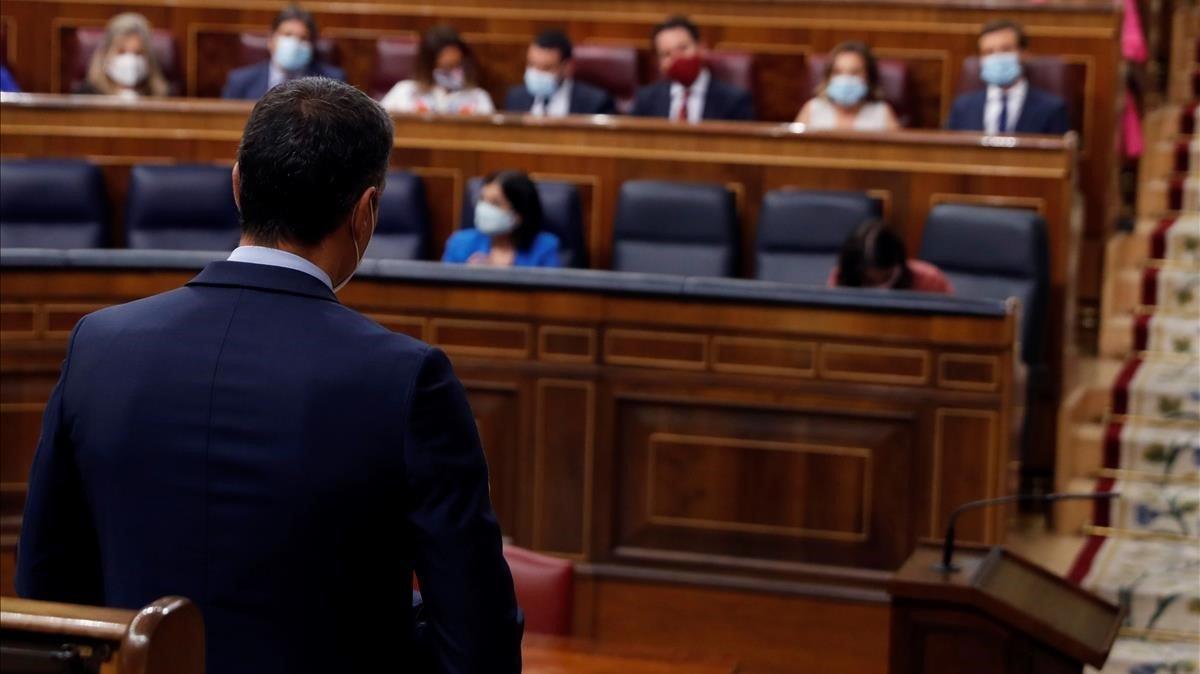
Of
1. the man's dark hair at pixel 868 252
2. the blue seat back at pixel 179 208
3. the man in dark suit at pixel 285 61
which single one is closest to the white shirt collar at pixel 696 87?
the man in dark suit at pixel 285 61

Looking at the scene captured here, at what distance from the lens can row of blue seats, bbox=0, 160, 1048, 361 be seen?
2.13 metres

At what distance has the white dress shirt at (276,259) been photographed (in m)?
0.65

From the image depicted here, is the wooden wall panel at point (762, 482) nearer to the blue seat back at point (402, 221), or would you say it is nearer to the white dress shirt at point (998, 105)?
the blue seat back at point (402, 221)

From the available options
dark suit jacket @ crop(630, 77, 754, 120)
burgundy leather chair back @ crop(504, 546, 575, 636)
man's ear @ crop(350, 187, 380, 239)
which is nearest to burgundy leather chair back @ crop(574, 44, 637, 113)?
dark suit jacket @ crop(630, 77, 754, 120)

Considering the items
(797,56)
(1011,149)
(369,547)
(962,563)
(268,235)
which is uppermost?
(797,56)

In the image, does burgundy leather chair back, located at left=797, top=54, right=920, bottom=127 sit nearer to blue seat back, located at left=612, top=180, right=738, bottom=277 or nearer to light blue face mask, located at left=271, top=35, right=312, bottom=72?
blue seat back, located at left=612, top=180, right=738, bottom=277

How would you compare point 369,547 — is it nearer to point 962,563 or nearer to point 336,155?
point 336,155

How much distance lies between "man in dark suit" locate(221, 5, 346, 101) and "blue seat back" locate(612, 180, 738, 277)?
63cm

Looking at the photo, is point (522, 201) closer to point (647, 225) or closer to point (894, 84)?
point (647, 225)

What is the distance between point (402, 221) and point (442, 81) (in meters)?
0.44

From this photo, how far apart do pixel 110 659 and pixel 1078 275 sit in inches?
86.5

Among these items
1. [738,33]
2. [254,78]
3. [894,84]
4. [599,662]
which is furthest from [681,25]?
[599,662]

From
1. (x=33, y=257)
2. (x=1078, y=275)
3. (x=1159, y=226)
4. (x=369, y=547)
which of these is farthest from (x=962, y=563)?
(x=1159, y=226)

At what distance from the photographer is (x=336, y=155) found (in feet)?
2.07
